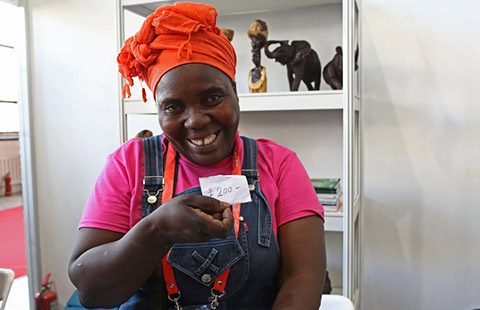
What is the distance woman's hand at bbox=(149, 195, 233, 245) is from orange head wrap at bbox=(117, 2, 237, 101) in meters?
0.36

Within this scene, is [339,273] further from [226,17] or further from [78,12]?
[78,12]

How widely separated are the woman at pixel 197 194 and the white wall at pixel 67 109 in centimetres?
162

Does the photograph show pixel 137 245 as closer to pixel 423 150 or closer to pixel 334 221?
pixel 334 221

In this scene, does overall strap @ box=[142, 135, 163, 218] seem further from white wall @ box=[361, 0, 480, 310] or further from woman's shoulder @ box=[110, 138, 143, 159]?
white wall @ box=[361, 0, 480, 310]

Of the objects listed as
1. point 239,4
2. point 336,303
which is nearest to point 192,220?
point 336,303

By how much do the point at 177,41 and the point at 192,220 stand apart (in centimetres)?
46


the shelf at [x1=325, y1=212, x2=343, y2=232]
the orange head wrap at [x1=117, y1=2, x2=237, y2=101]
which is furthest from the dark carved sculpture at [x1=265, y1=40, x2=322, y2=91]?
the orange head wrap at [x1=117, y1=2, x2=237, y2=101]

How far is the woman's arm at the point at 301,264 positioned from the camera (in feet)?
3.42

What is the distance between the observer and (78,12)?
2.71 meters

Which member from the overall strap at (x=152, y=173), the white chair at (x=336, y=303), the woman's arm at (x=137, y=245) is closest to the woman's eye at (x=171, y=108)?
the overall strap at (x=152, y=173)

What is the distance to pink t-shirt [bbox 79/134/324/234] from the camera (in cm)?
107

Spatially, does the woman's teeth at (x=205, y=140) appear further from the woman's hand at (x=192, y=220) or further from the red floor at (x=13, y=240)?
the red floor at (x=13, y=240)

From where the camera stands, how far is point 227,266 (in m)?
1.10

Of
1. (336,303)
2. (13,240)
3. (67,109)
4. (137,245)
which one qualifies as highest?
(67,109)
